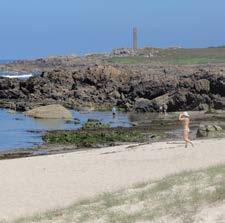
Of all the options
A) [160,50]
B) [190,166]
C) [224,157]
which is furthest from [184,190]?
[160,50]

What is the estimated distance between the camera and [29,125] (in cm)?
4019

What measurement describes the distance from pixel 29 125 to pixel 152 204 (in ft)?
100

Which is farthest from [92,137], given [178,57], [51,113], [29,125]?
[178,57]

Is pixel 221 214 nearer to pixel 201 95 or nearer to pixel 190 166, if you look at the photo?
pixel 190 166

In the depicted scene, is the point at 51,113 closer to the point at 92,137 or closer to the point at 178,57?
the point at 92,137

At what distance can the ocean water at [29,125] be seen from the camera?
31.2 metres

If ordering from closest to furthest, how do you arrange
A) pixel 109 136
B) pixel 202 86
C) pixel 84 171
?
1. pixel 84 171
2. pixel 109 136
3. pixel 202 86

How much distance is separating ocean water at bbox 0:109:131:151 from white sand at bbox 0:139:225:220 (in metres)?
Answer: 8.99

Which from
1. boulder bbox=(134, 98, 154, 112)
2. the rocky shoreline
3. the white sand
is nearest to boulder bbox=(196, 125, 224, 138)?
the rocky shoreline

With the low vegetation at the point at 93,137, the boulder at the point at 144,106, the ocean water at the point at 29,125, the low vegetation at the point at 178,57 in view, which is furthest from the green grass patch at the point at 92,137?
the low vegetation at the point at 178,57

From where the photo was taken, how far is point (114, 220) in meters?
9.37

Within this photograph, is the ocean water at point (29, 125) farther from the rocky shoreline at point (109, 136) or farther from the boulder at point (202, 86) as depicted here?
the boulder at point (202, 86)

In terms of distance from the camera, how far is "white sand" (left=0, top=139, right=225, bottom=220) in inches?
555

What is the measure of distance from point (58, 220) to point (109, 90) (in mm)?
51585
